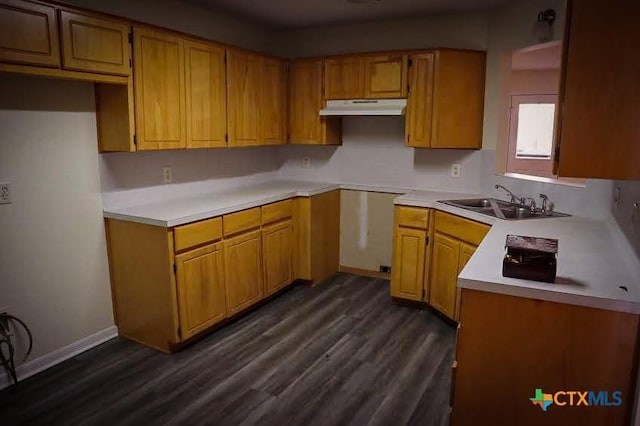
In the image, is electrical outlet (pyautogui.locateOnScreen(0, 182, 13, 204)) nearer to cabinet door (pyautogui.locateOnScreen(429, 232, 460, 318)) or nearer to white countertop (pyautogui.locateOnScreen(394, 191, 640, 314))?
white countertop (pyautogui.locateOnScreen(394, 191, 640, 314))

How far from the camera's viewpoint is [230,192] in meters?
3.92

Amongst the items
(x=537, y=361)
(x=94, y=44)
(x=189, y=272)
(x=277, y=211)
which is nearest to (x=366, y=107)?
(x=277, y=211)

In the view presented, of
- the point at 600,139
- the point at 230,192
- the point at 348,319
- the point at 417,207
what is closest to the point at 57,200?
the point at 230,192

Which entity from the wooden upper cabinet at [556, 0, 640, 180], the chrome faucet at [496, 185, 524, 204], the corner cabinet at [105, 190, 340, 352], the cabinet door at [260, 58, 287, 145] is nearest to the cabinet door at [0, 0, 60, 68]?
the corner cabinet at [105, 190, 340, 352]

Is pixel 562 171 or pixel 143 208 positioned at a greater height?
pixel 562 171

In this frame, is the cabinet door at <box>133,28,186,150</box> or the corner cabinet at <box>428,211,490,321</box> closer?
the cabinet door at <box>133,28,186,150</box>

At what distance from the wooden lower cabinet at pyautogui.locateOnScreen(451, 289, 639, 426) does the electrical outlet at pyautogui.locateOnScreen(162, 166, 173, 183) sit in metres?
2.50

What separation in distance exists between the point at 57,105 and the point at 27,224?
72cm

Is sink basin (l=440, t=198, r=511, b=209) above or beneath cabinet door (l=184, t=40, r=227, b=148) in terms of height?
beneath

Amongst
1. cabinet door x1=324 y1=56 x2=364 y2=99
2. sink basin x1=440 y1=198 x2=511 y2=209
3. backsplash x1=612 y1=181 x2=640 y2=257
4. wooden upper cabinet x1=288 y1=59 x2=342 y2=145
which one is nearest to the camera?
backsplash x1=612 y1=181 x2=640 y2=257

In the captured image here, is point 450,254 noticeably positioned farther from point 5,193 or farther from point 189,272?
point 5,193

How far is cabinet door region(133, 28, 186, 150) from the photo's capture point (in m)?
2.81

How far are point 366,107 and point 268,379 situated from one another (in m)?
2.36

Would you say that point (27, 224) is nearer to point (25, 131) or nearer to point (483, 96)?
point (25, 131)
